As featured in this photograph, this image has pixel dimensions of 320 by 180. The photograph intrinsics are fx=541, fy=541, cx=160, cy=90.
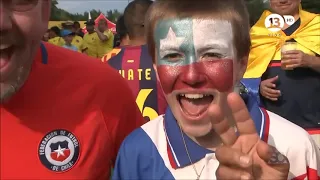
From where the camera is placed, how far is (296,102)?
411 centimetres

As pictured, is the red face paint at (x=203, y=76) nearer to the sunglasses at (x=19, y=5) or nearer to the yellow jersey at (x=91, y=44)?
the sunglasses at (x=19, y=5)

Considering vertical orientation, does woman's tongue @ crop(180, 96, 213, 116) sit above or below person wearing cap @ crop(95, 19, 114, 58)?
above

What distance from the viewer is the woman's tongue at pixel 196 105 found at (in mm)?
2021

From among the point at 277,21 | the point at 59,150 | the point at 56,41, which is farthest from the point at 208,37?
the point at 56,41

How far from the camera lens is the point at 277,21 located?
4215 millimetres

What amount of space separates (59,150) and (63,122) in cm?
11

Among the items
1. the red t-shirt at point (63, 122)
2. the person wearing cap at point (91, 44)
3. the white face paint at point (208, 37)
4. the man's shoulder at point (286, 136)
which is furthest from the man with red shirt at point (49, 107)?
the person wearing cap at point (91, 44)

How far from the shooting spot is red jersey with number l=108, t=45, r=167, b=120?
4.09 metres

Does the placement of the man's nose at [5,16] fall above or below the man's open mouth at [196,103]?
above

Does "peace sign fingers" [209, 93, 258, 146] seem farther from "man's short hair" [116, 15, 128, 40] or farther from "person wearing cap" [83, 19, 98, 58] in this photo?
"person wearing cap" [83, 19, 98, 58]

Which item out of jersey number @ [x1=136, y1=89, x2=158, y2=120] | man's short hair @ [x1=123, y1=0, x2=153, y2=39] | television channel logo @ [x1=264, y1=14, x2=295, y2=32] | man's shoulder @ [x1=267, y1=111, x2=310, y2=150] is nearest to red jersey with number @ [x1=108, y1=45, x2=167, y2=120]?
jersey number @ [x1=136, y1=89, x2=158, y2=120]

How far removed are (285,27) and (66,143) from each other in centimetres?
259

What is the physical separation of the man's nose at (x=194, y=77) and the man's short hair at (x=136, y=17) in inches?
→ 103

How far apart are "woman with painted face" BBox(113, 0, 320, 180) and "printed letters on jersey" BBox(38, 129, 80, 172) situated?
183 millimetres
